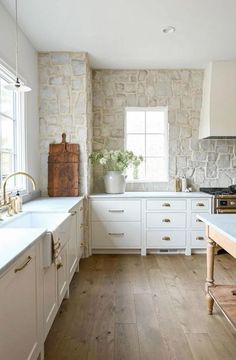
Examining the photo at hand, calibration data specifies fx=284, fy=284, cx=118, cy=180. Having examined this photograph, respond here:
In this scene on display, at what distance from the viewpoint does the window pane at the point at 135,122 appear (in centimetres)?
453

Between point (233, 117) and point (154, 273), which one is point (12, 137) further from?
point (233, 117)

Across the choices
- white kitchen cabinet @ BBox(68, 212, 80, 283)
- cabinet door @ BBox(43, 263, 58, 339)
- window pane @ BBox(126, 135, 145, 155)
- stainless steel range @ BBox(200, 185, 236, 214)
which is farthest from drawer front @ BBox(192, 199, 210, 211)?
cabinet door @ BBox(43, 263, 58, 339)

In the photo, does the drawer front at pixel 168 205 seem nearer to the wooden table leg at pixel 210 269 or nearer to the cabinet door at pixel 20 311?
the wooden table leg at pixel 210 269

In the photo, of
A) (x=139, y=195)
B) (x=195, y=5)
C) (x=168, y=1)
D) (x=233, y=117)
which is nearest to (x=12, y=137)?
(x=139, y=195)

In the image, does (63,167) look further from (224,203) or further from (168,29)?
(224,203)

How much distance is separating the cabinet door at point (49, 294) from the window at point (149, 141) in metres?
2.67

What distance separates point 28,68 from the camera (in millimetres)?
3408

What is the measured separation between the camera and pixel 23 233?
171 cm

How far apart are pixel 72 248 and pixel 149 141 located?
2328 mm

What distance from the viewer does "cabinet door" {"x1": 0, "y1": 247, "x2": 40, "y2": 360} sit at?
47.4 inches

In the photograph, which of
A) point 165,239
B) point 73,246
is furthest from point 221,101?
point 73,246

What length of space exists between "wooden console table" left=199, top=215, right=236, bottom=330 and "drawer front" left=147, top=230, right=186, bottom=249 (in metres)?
1.56

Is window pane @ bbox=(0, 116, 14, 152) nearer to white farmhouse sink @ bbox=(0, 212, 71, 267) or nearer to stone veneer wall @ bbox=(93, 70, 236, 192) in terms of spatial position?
white farmhouse sink @ bbox=(0, 212, 71, 267)

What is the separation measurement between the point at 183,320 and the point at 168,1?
9.18 ft
